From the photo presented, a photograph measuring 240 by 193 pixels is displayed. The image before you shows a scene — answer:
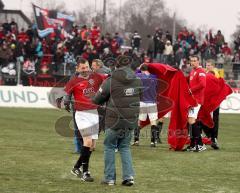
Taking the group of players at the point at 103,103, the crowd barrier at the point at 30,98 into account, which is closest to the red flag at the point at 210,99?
the group of players at the point at 103,103

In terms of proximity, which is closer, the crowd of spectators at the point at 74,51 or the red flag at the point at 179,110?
the red flag at the point at 179,110

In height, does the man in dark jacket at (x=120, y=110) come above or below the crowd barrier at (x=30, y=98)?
above

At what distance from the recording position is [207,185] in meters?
10.0

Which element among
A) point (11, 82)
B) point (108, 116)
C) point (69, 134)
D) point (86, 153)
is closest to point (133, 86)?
point (108, 116)

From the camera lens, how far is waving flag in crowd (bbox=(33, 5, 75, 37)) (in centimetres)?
3634

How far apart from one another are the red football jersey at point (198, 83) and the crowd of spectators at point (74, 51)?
15.2 meters

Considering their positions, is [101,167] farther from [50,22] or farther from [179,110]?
[50,22]

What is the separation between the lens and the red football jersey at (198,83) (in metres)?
14.6

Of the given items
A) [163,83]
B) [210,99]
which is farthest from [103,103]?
[210,99]

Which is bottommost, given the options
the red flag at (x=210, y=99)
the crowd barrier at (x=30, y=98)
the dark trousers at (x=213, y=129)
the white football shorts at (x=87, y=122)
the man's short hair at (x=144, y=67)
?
the crowd barrier at (x=30, y=98)

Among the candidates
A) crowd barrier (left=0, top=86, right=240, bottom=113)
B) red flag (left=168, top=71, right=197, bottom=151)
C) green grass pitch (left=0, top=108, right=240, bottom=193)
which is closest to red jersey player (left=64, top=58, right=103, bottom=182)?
green grass pitch (left=0, top=108, right=240, bottom=193)

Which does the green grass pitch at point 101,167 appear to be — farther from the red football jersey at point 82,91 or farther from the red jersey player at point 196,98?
the red football jersey at point 82,91

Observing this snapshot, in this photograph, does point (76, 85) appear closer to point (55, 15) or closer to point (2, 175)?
point (2, 175)

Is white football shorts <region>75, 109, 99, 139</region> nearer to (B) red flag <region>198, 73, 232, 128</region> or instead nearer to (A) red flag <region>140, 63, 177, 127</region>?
(A) red flag <region>140, 63, 177, 127</region>
